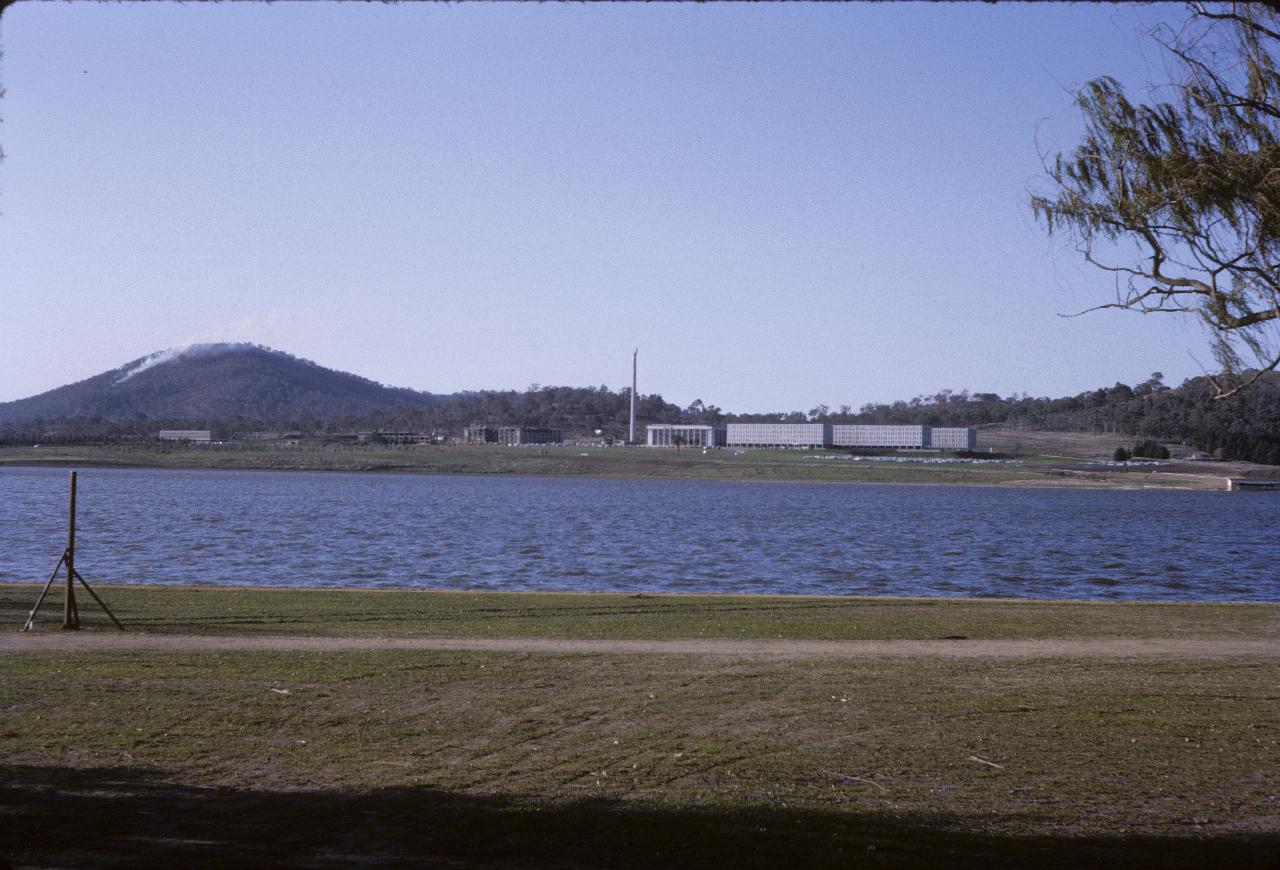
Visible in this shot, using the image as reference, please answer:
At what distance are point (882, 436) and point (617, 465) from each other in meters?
57.2

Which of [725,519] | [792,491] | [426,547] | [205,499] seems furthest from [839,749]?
[792,491]

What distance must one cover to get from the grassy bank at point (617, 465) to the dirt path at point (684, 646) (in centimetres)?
9690

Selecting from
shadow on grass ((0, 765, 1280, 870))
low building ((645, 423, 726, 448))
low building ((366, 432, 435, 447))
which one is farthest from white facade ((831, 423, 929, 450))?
shadow on grass ((0, 765, 1280, 870))

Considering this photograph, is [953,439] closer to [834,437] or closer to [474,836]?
[834,437]

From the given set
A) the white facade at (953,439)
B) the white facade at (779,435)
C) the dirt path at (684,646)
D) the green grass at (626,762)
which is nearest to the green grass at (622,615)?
the dirt path at (684,646)

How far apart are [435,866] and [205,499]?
72485 millimetres

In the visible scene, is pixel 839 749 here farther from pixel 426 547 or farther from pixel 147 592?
pixel 426 547

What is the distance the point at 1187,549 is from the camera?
4891cm

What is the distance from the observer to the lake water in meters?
30.6

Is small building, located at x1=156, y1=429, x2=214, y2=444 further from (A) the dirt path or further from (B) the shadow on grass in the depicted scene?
(B) the shadow on grass

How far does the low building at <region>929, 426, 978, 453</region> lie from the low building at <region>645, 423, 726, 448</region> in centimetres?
3256

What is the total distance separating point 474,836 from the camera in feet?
22.6

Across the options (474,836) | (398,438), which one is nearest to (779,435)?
(398,438)

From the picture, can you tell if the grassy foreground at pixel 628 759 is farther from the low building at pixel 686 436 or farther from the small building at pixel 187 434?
the low building at pixel 686 436
